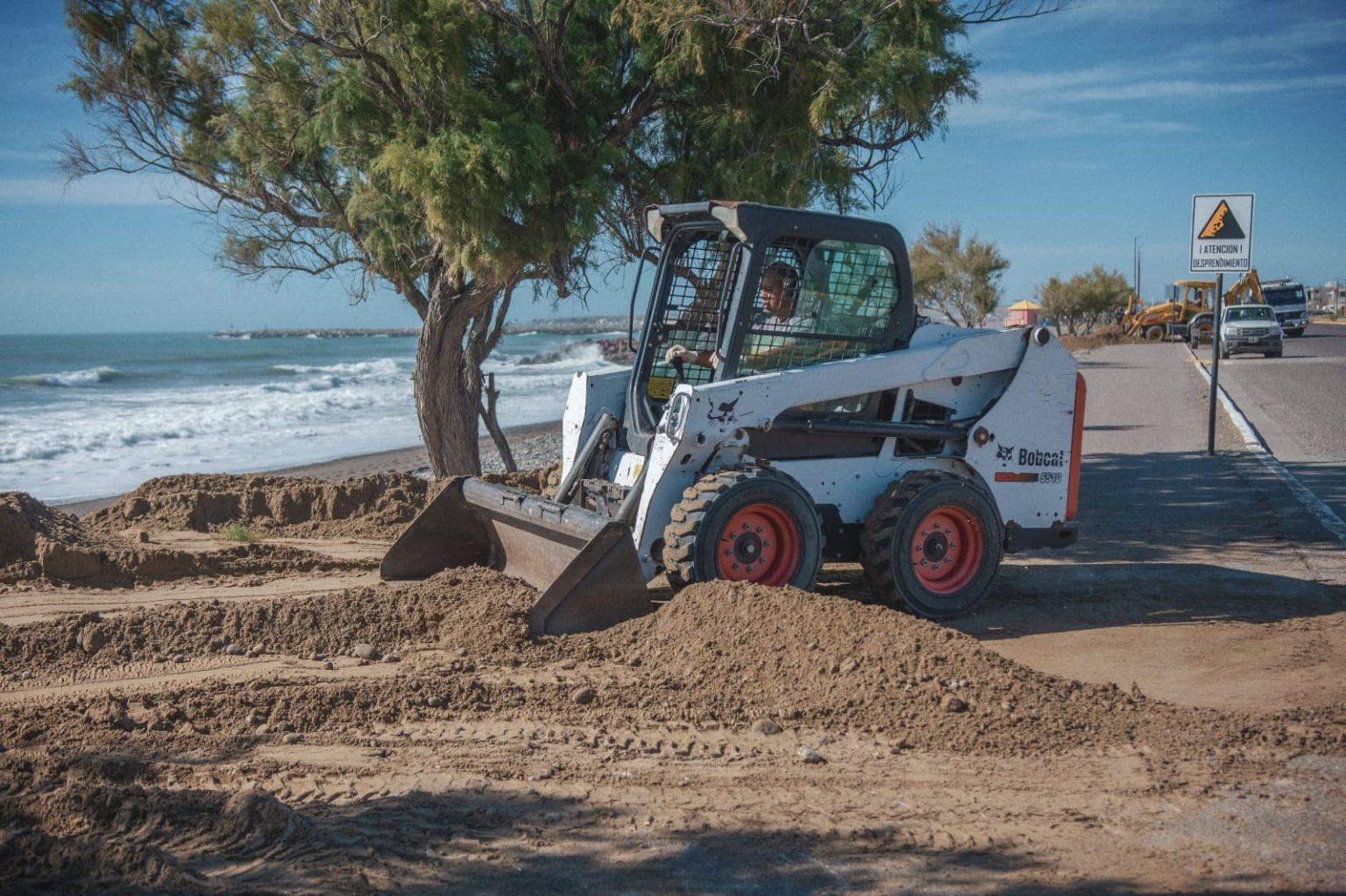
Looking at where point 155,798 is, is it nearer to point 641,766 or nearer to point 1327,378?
point 641,766

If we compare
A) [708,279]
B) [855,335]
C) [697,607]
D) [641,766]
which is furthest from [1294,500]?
[641,766]

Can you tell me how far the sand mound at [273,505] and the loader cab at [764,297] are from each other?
3.71 metres

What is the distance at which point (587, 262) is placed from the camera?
1209cm

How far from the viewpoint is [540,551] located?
7.41 m

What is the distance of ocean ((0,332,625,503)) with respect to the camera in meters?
20.3

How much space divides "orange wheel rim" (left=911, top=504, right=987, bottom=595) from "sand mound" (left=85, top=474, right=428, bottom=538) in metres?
5.11

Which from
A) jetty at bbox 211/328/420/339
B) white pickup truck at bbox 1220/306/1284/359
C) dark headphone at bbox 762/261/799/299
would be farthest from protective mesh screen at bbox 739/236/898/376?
Answer: jetty at bbox 211/328/420/339

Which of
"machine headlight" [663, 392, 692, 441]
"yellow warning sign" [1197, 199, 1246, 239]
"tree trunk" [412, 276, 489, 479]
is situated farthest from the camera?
"yellow warning sign" [1197, 199, 1246, 239]

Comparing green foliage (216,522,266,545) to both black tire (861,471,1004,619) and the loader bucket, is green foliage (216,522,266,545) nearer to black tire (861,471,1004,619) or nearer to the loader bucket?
the loader bucket

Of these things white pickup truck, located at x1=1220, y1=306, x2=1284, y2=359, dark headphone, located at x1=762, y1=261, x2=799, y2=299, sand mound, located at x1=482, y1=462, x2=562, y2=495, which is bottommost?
sand mound, located at x1=482, y1=462, x2=562, y2=495

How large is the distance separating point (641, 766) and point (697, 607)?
1.63 metres

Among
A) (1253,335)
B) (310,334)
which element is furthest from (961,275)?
(310,334)

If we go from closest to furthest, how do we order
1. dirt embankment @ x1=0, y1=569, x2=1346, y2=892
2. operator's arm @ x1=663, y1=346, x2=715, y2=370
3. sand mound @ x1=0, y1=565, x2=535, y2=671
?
1. dirt embankment @ x1=0, y1=569, x2=1346, y2=892
2. sand mound @ x1=0, y1=565, x2=535, y2=671
3. operator's arm @ x1=663, y1=346, x2=715, y2=370

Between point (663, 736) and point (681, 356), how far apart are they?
3.14 metres
